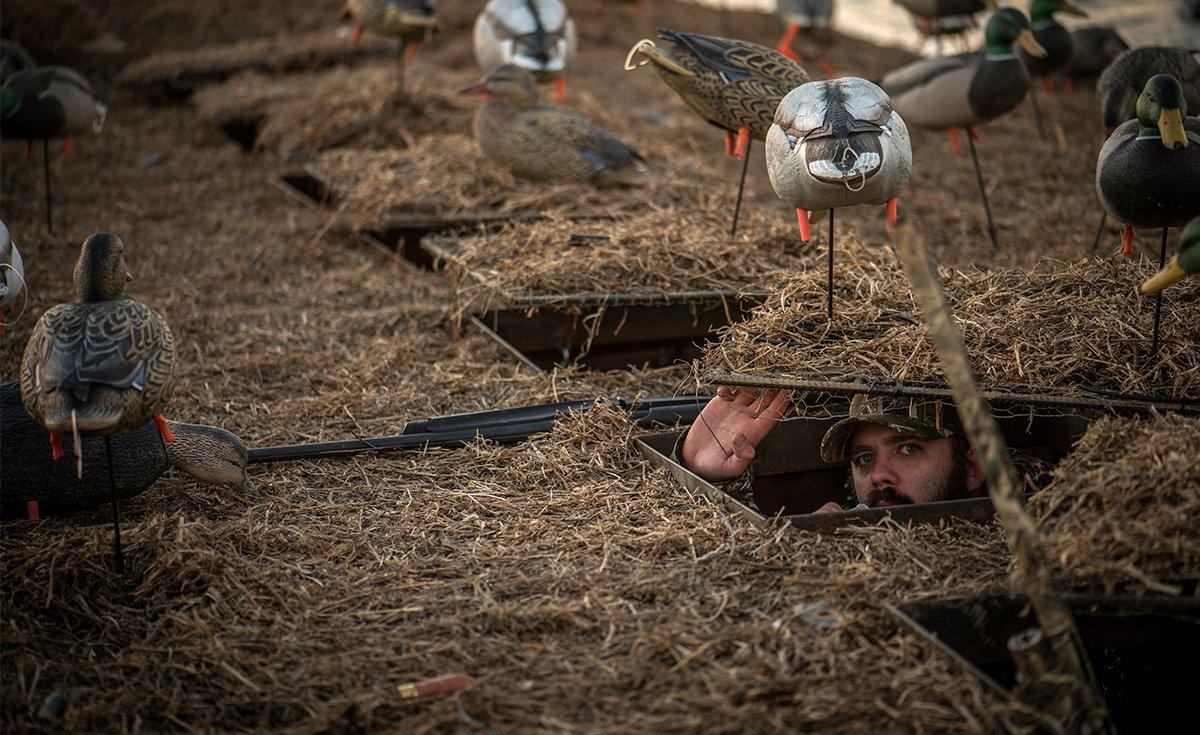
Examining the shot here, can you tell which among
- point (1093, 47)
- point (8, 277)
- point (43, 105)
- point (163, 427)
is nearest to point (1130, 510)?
point (163, 427)

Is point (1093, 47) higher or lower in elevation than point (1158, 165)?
lower

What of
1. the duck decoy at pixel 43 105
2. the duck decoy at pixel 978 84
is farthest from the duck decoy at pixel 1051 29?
the duck decoy at pixel 43 105

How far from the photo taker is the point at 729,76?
5070 mm

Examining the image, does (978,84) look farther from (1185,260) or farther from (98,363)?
(98,363)

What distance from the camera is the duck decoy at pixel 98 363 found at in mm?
3047

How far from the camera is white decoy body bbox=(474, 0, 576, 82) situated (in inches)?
300

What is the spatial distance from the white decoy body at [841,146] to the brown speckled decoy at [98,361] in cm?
207

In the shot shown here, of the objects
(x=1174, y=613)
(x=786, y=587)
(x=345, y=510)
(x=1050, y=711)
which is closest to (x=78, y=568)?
(x=345, y=510)

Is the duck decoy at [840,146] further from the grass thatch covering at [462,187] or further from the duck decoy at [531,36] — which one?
the duck decoy at [531,36]

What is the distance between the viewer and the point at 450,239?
605 cm

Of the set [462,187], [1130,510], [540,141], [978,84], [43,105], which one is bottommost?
[462,187]

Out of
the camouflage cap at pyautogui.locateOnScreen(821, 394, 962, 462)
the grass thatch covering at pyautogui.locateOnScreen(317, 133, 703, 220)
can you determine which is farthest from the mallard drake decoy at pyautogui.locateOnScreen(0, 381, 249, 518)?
the grass thatch covering at pyautogui.locateOnScreen(317, 133, 703, 220)

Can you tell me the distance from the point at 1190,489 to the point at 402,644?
6.44 ft

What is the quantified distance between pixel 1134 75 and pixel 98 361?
4650 millimetres
